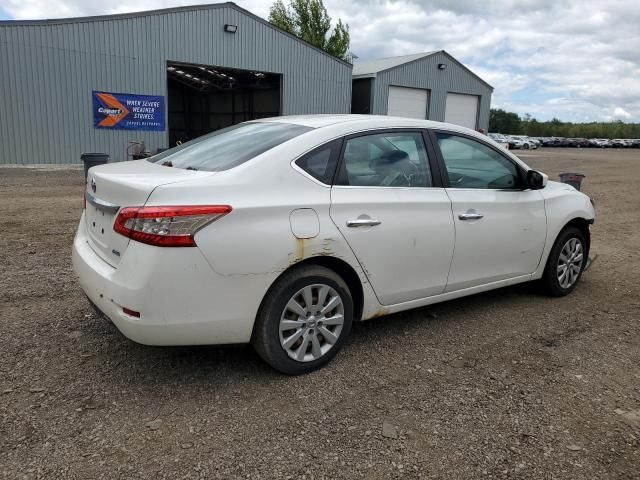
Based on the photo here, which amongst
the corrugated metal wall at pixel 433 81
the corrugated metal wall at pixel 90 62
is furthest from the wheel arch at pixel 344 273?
the corrugated metal wall at pixel 433 81

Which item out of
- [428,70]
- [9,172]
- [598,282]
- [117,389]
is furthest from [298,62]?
[117,389]

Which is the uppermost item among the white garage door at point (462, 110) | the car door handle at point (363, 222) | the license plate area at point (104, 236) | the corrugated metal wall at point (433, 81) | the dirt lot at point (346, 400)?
the corrugated metal wall at point (433, 81)

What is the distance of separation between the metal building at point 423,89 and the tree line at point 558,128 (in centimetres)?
5508

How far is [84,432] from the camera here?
112 inches

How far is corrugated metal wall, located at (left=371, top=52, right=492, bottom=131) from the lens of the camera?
2875 cm

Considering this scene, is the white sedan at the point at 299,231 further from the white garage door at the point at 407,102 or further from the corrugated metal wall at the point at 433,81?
the white garage door at the point at 407,102

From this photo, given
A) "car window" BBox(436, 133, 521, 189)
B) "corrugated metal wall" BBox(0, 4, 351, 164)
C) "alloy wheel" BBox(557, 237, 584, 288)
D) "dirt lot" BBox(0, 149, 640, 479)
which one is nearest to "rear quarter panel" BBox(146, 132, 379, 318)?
"dirt lot" BBox(0, 149, 640, 479)

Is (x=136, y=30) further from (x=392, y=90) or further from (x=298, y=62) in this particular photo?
(x=392, y=90)

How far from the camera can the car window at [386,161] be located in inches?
145

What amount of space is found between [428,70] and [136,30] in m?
16.6

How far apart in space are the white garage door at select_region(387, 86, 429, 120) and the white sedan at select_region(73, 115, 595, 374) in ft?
84.6

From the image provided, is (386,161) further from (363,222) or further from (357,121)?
(363,222)

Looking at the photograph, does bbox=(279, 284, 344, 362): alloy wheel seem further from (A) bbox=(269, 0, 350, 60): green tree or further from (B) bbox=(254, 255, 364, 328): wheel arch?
(A) bbox=(269, 0, 350, 60): green tree

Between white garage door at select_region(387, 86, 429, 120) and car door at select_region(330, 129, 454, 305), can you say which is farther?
white garage door at select_region(387, 86, 429, 120)
